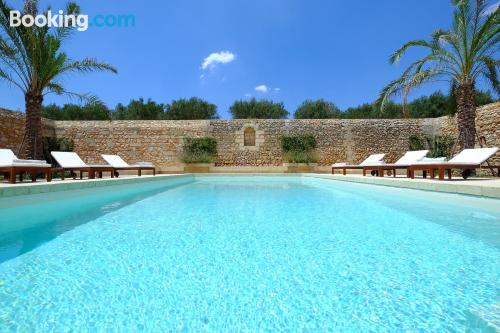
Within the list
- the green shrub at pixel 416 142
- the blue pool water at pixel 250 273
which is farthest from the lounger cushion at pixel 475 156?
the green shrub at pixel 416 142

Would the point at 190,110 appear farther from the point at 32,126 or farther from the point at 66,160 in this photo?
the point at 66,160

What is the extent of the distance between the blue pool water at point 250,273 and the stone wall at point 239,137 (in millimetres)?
12136

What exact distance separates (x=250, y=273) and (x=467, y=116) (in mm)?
9571

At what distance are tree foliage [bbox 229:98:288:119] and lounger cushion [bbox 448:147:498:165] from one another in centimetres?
2148

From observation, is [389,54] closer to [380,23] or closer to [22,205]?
[380,23]

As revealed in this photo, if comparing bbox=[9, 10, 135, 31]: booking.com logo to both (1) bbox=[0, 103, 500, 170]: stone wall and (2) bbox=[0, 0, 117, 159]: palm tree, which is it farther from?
(1) bbox=[0, 103, 500, 170]: stone wall

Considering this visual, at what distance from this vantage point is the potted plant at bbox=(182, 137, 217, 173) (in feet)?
47.8

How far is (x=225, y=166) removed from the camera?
15.5 m

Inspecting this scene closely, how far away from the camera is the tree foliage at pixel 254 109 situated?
28.0 metres

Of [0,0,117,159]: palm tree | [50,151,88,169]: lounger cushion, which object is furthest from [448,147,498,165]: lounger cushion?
[0,0,117,159]: palm tree

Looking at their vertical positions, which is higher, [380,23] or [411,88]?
[380,23]

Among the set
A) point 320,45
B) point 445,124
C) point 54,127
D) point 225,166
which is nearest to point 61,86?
point 54,127

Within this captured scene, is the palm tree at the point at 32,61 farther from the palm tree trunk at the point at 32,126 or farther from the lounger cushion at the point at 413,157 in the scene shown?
the lounger cushion at the point at 413,157

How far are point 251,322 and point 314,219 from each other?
2316 mm
